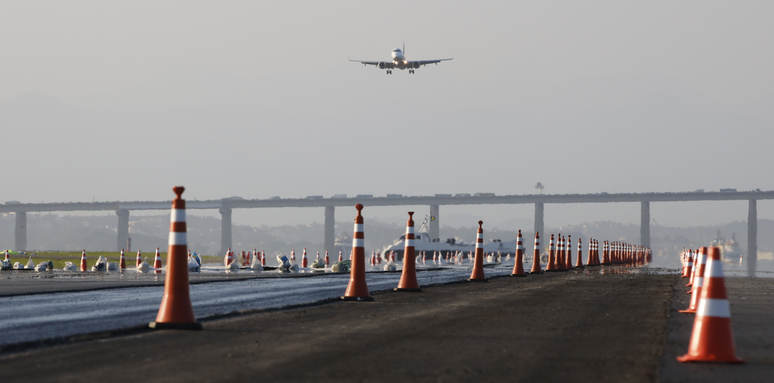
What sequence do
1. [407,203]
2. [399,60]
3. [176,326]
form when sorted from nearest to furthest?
1. [176,326]
2. [399,60]
3. [407,203]

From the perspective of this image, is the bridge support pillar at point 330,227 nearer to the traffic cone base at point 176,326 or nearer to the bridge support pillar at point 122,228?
the bridge support pillar at point 122,228

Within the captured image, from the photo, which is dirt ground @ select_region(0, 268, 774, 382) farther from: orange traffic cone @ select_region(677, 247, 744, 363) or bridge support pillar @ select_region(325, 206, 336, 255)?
bridge support pillar @ select_region(325, 206, 336, 255)

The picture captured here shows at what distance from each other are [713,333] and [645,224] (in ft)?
550

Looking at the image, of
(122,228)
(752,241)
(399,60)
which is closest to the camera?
(399,60)

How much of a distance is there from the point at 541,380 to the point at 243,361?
6.29ft

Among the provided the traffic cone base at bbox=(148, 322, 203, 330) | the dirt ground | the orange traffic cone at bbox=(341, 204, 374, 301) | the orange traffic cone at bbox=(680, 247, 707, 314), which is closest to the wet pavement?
the traffic cone base at bbox=(148, 322, 203, 330)

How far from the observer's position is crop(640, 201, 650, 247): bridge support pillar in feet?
550

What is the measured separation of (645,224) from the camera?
16838cm

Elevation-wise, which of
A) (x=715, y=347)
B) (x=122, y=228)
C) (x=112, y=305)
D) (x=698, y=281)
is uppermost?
(x=698, y=281)

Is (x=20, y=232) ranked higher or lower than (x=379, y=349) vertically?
lower

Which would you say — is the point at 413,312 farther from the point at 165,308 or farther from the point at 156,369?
the point at 156,369

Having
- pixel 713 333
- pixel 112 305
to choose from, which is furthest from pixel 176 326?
pixel 713 333

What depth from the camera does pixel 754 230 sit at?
531ft

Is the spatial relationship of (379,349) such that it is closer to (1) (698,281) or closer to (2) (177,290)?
(2) (177,290)
